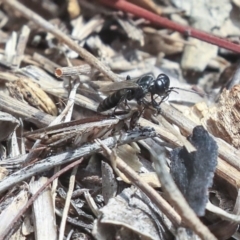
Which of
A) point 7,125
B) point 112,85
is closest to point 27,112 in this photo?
point 7,125

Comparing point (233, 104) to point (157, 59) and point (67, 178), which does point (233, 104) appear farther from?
point (157, 59)

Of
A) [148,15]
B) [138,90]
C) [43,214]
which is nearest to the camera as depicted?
[43,214]

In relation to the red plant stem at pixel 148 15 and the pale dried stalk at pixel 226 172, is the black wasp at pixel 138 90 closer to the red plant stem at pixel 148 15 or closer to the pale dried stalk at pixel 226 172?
the pale dried stalk at pixel 226 172

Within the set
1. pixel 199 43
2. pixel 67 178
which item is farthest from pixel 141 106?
pixel 199 43

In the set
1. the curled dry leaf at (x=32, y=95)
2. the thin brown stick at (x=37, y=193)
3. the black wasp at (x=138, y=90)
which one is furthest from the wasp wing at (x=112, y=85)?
the thin brown stick at (x=37, y=193)

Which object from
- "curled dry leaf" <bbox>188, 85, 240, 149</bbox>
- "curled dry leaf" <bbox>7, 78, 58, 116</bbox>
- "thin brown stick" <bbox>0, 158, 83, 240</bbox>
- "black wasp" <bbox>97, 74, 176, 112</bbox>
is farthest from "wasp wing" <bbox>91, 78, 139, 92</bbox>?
"thin brown stick" <bbox>0, 158, 83, 240</bbox>

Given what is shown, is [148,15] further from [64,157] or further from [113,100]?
[64,157]
